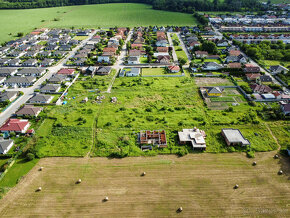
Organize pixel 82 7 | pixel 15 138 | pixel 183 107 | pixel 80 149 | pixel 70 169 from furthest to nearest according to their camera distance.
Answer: pixel 82 7 → pixel 183 107 → pixel 15 138 → pixel 80 149 → pixel 70 169

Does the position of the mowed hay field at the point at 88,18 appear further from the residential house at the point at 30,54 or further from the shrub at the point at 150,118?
the shrub at the point at 150,118

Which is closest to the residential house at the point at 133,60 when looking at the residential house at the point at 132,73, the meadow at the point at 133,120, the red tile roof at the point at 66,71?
the residential house at the point at 132,73

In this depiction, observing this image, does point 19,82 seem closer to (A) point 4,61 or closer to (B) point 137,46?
(A) point 4,61

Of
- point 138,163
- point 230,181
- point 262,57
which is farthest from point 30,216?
point 262,57

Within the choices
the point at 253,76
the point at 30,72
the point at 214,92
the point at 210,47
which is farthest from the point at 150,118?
the point at 210,47

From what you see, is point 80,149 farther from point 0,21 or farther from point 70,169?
point 0,21

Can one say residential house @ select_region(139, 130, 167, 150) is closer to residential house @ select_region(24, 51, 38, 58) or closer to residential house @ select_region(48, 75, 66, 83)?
residential house @ select_region(48, 75, 66, 83)
